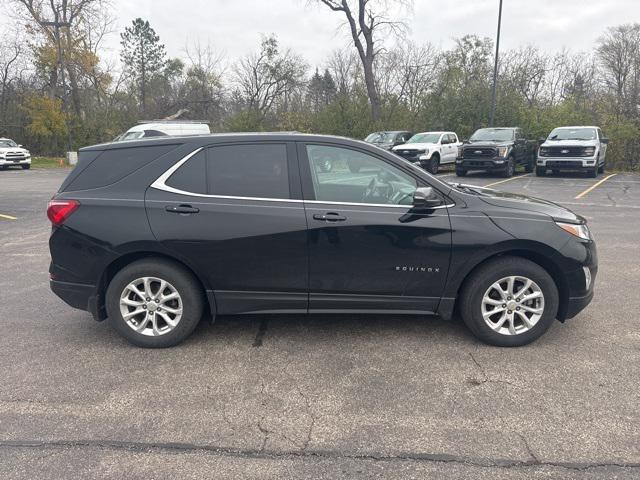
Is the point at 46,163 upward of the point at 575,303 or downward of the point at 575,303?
upward

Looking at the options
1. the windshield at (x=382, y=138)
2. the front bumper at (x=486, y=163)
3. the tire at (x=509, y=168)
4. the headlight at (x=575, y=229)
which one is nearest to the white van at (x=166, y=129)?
the windshield at (x=382, y=138)

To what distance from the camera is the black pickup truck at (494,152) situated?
18.3 metres

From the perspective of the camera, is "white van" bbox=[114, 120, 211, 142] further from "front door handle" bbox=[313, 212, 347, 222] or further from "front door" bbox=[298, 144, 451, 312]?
"front door handle" bbox=[313, 212, 347, 222]

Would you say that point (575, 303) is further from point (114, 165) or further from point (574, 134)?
point (574, 134)

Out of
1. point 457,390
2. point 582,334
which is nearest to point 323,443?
point 457,390

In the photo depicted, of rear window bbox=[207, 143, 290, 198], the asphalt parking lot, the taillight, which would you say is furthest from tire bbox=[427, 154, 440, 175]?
the taillight

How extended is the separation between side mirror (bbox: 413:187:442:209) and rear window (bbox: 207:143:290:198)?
3.29 ft

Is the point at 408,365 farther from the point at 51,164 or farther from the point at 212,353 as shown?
the point at 51,164

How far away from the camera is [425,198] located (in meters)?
3.74

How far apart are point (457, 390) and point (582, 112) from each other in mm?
28253

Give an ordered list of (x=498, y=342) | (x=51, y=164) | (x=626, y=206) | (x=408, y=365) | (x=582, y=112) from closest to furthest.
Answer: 1. (x=408, y=365)
2. (x=498, y=342)
3. (x=626, y=206)
4. (x=582, y=112)
5. (x=51, y=164)

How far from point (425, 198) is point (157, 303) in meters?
2.28

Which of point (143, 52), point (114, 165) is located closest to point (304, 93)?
point (143, 52)

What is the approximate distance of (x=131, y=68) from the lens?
44719 mm
